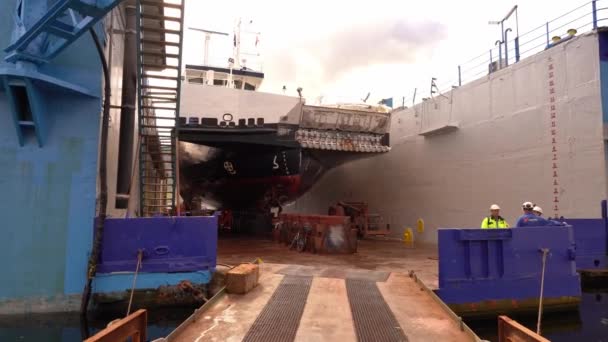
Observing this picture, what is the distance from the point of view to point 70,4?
5.61 metres

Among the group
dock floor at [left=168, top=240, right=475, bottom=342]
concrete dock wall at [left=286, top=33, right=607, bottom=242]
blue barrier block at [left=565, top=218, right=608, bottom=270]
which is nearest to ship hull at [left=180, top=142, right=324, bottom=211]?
concrete dock wall at [left=286, top=33, right=607, bottom=242]

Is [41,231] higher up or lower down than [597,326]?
higher up

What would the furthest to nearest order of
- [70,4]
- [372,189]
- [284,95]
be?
[284,95]
[372,189]
[70,4]

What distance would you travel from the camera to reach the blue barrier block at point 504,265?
6664mm

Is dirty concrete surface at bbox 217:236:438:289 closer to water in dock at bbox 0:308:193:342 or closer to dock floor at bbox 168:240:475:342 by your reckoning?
dock floor at bbox 168:240:475:342

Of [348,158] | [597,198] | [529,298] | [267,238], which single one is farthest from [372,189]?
[529,298]

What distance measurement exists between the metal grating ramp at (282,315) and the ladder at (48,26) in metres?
4.73

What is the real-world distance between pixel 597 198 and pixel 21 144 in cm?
1189

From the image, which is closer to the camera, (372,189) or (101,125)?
(101,125)

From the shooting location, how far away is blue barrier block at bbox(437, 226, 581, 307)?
6664 mm

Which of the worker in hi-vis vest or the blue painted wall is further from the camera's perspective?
the worker in hi-vis vest

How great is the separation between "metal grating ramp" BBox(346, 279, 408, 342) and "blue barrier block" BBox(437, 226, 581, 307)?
1.35m

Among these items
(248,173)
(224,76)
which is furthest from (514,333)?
(224,76)

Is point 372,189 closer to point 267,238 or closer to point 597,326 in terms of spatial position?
point 267,238
